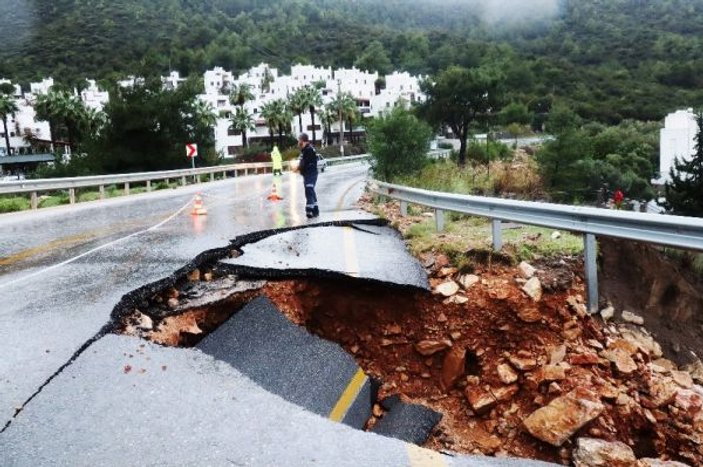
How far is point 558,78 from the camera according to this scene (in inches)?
4948

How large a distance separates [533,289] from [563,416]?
1.77 metres

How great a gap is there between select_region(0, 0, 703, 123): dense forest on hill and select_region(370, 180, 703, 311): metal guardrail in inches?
3924

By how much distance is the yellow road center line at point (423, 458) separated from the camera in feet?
10.6

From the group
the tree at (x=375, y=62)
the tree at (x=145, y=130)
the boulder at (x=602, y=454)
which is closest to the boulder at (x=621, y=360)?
the boulder at (x=602, y=454)

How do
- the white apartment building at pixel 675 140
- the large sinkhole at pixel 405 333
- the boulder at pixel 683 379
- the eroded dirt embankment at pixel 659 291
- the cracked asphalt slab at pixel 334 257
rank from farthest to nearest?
the white apartment building at pixel 675 140
the cracked asphalt slab at pixel 334 257
the eroded dirt embankment at pixel 659 291
the large sinkhole at pixel 405 333
the boulder at pixel 683 379

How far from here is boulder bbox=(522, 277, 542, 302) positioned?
5.93m

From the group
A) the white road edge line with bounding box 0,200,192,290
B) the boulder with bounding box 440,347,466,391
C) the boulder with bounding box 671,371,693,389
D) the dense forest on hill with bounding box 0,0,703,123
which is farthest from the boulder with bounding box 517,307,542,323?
the dense forest on hill with bounding box 0,0,703,123

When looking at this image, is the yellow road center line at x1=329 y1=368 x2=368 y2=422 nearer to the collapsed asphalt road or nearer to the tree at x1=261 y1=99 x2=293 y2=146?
the collapsed asphalt road

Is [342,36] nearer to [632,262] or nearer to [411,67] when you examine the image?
[411,67]

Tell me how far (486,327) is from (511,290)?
52 cm

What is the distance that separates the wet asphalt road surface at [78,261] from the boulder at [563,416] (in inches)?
146

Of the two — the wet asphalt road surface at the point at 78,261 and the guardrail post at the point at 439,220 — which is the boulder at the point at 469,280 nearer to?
the guardrail post at the point at 439,220

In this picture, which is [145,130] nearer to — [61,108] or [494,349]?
[61,108]

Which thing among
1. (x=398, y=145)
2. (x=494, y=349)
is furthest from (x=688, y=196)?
(x=494, y=349)
